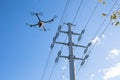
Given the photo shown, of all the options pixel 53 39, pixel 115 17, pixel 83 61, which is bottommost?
pixel 83 61

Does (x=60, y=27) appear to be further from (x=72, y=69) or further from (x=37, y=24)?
(x=72, y=69)

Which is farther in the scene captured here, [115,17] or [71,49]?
[71,49]

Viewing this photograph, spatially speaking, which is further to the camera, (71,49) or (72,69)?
(71,49)

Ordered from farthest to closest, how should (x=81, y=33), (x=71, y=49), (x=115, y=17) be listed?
(x=81, y=33), (x=71, y=49), (x=115, y=17)

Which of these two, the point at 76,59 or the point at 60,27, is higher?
the point at 60,27

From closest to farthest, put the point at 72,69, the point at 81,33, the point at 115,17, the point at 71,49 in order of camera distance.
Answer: the point at 115,17 < the point at 72,69 < the point at 71,49 < the point at 81,33

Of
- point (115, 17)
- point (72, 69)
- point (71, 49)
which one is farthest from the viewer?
point (71, 49)

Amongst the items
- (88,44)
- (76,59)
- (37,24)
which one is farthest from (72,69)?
(37,24)

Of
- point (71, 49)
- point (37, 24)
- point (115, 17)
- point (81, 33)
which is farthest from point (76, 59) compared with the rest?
point (115, 17)

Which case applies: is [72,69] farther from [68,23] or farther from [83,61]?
[68,23]
